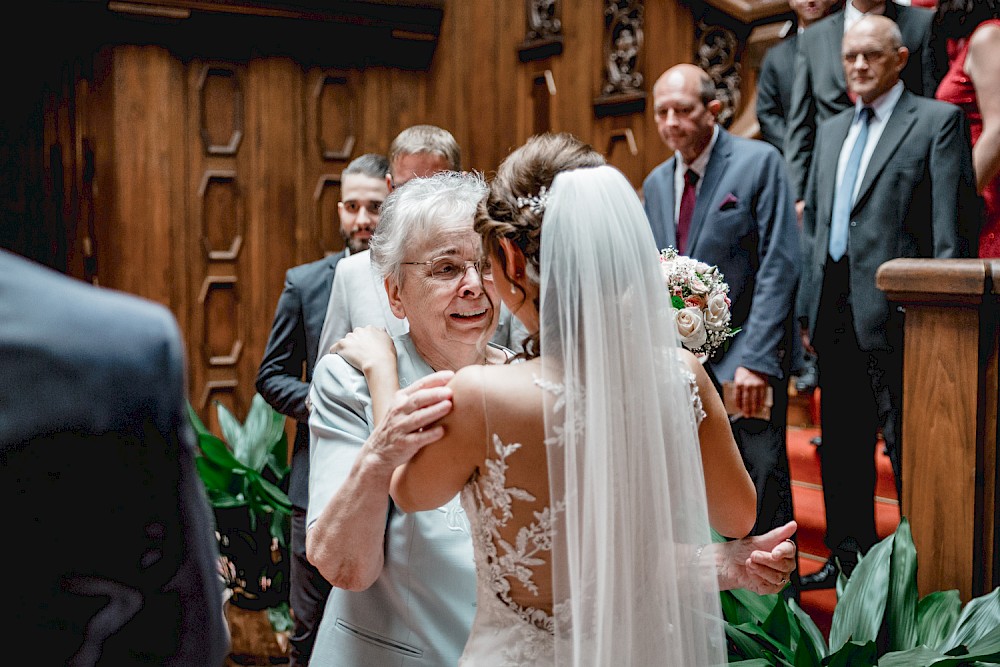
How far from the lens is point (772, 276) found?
370cm

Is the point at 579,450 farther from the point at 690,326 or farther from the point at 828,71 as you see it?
the point at 828,71

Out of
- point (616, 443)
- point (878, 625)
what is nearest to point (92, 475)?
point (616, 443)

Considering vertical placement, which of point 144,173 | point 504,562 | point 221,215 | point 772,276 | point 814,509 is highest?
point 144,173

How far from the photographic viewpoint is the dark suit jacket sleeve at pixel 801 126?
14.7ft

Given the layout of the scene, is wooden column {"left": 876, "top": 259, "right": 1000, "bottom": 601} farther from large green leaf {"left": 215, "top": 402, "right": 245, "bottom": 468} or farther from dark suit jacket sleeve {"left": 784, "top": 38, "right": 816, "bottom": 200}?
large green leaf {"left": 215, "top": 402, "right": 245, "bottom": 468}

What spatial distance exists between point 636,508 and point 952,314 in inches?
67.0

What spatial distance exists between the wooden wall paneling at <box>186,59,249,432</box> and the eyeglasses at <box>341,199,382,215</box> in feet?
9.25

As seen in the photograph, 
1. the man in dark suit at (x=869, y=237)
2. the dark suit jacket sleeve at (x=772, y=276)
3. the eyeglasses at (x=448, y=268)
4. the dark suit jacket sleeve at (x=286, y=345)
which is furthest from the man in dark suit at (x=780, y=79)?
the eyeglasses at (x=448, y=268)

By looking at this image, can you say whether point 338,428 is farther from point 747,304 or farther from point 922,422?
point 747,304

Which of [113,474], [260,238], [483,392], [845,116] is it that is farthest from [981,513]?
[260,238]

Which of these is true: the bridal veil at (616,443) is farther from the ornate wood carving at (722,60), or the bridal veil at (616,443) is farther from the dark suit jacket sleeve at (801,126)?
the ornate wood carving at (722,60)

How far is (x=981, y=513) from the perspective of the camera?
2904 millimetres

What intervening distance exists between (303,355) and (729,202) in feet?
5.22

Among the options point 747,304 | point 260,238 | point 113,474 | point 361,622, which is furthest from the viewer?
point 260,238
